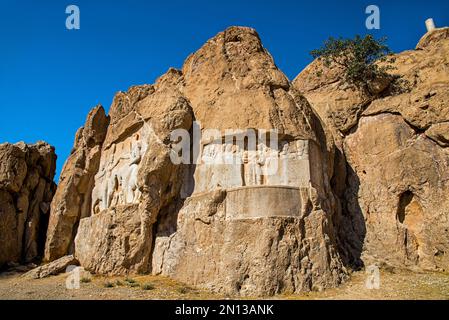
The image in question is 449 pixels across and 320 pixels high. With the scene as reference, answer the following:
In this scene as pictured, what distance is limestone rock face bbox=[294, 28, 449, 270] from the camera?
19094mm

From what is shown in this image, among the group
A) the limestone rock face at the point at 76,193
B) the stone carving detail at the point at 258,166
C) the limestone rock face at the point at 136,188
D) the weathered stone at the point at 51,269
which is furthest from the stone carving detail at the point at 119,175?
the stone carving detail at the point at 258,166

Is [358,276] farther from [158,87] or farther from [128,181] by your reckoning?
[158,87]

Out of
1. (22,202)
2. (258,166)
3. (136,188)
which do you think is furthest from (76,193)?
(258,166)

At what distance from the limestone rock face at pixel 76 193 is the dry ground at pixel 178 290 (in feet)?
25.9

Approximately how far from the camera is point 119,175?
70.8 feet

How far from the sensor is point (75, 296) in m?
14.4

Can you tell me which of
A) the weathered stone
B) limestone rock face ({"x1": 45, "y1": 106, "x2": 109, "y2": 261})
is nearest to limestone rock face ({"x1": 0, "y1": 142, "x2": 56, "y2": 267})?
limestone rock face ({"x1": 45, "y1": 106, "x2": 109, "y2": 261})

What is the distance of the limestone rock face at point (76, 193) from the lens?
25.5 m

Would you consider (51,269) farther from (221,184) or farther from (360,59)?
(360,59)

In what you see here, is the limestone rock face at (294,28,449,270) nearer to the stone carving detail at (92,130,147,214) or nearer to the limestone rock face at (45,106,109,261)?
the stone carving detail at (92,130,147,214)

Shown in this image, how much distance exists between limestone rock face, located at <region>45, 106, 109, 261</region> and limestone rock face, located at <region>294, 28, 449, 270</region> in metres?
14.3

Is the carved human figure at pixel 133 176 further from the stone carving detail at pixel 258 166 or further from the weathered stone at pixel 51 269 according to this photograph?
the weathered stone at pixel 51 269

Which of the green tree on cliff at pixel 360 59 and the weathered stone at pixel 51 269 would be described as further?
the green tree on cliff at pixel 360 59
